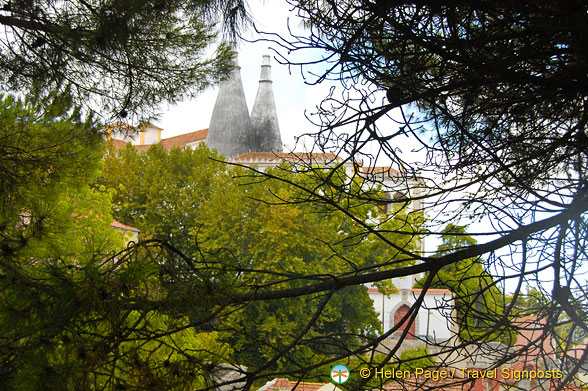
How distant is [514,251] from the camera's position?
323cm

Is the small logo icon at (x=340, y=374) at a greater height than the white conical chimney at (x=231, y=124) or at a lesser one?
lesser

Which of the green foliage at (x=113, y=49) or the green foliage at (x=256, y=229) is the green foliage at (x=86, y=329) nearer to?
the green foliage at (x=113, y=49)

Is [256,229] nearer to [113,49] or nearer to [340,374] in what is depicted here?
[113,49]

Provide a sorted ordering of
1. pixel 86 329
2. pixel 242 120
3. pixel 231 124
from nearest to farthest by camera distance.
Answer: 1. pixel 86 329
2. pixel 231 124
3. pixel 242 120

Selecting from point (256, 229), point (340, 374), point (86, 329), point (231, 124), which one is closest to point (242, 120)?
point (231, 124)

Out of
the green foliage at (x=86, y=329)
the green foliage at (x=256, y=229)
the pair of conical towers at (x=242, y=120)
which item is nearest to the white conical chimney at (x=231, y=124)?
the pair of conical towers at (x=242, y=120)

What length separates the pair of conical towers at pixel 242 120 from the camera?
1885 inches

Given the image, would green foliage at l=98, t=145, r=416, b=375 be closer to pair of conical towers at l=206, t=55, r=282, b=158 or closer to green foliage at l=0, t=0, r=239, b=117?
green foliage at l=0, t=0, r=239, b=117

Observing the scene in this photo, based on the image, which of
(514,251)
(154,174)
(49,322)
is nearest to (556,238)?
(514,251)

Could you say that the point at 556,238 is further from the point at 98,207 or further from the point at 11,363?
the point at 98,207

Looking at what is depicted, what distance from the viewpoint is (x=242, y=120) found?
4822cm

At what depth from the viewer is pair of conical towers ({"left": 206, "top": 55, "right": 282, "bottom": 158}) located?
47875mm

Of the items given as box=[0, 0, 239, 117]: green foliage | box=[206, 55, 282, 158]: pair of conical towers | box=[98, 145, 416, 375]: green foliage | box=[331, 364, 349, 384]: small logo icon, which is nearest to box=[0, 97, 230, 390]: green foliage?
box=[331, 364, 349, 384]: small logo icon

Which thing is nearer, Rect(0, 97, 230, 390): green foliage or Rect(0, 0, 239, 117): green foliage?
Rect(0, 97, 230, 390): green foliage
